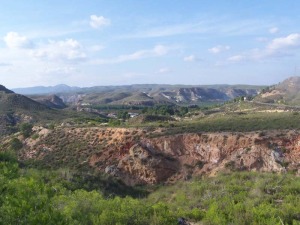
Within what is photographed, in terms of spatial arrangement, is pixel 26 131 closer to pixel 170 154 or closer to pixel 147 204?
pixel 170 154

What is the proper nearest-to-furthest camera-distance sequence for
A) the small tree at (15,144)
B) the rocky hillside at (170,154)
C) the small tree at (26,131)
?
the rocky hillside at (170,154), the small tree at (15,144), the small tree at (26,131)

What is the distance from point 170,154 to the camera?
4859 centimetres

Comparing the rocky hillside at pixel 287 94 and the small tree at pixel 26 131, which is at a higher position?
the rocky hillside at pixel 287 94

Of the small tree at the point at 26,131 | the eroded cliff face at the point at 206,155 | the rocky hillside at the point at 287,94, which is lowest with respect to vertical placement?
the eroded cliff face at the point at 206,155

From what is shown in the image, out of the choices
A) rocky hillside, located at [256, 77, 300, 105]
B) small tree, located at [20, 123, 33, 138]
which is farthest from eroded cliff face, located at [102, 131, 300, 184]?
rocky hillside, located at [256, 77, 300, 105]

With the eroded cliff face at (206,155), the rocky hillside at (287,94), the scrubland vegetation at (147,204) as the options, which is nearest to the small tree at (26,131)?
the eroded cliff face at (206,155)

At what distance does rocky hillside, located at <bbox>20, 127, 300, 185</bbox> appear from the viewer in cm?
4444

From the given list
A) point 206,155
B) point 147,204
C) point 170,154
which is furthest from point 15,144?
point 147,204

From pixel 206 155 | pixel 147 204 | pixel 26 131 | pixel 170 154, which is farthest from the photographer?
pixel 26 131

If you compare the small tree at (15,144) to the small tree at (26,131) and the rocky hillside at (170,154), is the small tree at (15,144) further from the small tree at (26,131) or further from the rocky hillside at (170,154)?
the rocky hillside at (170,154)

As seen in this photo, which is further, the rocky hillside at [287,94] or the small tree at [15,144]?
the rocky hillside at [287,94]

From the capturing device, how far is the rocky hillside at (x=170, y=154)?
44.4m

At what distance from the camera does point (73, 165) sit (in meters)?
47.3

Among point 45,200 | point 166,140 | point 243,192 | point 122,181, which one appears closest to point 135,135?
point 166,140
